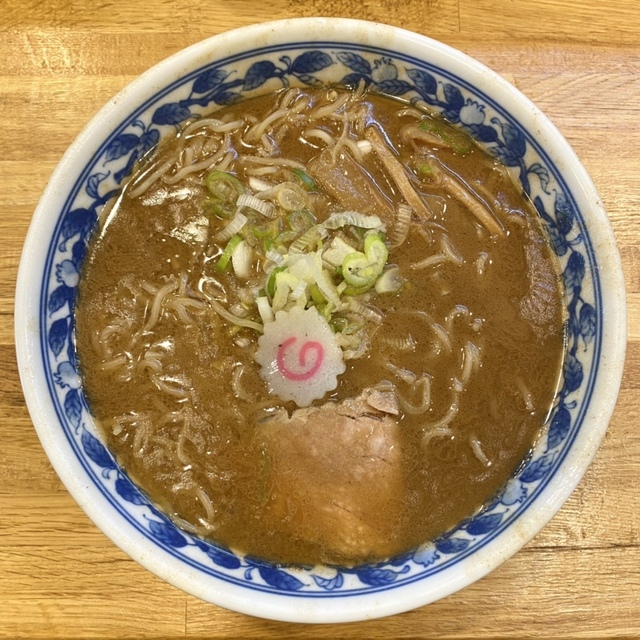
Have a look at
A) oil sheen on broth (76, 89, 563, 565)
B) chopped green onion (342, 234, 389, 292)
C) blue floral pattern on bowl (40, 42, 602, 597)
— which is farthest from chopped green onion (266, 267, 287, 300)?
blue floral pattern on bowl (40, 42, 602, 597)

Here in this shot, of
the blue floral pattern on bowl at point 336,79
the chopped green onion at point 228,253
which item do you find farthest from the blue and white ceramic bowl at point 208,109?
the chopped green onion at point 228,253

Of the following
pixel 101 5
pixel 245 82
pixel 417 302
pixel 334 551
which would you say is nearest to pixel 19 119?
pixel 101 5

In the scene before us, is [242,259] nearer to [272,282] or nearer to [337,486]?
[272,282]

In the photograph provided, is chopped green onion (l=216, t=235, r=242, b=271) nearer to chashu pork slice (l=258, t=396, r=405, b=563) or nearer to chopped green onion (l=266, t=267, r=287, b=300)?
chopped green onion (l=266, t=267, r=287, b=300)

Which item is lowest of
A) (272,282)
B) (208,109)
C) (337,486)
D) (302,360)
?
(337,486)

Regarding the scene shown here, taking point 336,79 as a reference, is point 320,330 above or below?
below

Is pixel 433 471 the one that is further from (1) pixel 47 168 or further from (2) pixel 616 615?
(1) pixel 47 168

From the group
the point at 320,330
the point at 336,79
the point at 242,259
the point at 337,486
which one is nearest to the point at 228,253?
the point at 242,259
